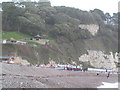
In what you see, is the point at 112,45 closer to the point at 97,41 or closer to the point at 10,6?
the point at 97,41

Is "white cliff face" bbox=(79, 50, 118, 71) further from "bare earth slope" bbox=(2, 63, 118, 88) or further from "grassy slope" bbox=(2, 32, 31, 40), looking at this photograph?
"bare earth slope" bbox=(2, 63, 118, 88)

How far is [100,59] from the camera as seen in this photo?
256 feet

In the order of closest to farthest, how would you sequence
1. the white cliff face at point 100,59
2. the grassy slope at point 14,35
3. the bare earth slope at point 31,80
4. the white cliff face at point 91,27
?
1. the bare earth slope at point 31,80
2. the grassy slope at point 14,35
3. the white cliff face at point 100,59
4. the white cliff face at point 91,27

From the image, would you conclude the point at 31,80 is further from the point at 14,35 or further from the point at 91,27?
the point at 91,27

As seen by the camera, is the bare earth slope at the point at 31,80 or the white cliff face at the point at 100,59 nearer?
the bare earth slope at the point at 31,80

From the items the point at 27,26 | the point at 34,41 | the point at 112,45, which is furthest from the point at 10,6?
the point at 112,45

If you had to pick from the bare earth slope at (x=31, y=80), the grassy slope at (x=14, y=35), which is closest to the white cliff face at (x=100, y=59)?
the grassy slope at (x=14, y=35)

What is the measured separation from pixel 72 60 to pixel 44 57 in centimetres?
1119

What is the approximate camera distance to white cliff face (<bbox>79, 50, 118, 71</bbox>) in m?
75.0

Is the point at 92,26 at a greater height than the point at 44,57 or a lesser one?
greater

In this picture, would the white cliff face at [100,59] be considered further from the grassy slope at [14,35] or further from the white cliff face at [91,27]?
the grassy slope at [14,35]

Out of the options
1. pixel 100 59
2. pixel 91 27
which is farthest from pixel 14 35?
pixel 91 27

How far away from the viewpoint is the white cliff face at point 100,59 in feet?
246

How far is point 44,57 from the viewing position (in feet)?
187
